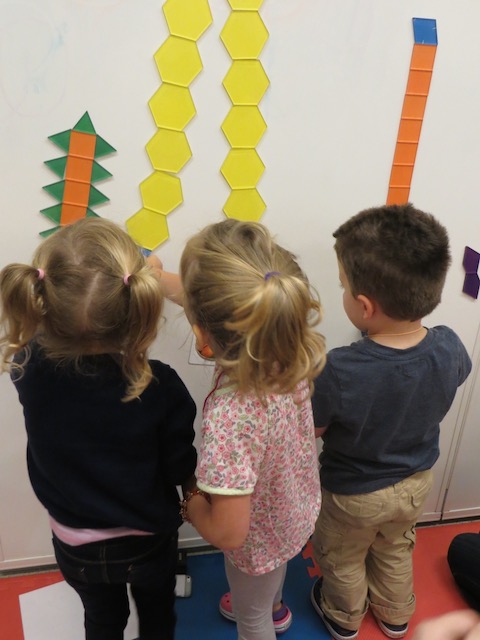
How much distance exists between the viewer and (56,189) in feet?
3.42

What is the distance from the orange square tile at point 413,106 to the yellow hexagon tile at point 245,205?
1.29 feet

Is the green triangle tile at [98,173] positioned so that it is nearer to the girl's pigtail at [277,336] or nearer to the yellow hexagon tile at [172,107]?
the yellow hexagon tile at [172,107]

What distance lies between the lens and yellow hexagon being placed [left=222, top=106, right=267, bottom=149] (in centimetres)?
105

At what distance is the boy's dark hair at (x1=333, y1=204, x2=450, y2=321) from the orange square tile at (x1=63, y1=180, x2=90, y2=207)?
58 centimetres

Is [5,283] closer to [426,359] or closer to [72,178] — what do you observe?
[72,178]

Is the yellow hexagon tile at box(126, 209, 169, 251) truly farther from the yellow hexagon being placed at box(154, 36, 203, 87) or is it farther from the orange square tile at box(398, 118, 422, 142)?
the orange square tile at box(398, 118, 422, 142)

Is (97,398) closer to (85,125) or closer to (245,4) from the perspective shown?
(85,125)

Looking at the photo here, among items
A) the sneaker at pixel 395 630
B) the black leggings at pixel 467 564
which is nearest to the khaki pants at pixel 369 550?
the sneaker at pixel 395 630

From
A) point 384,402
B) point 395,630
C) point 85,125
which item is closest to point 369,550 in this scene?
point 395,630

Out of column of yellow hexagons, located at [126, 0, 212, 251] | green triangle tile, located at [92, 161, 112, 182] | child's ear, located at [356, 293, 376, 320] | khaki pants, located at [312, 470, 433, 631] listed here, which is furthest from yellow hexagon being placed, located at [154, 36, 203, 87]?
khaki pants, located at [312, 470, 433, 631]

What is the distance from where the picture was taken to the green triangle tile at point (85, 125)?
996mm

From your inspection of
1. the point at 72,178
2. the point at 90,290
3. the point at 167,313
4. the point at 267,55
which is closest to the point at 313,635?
the point at 167,313

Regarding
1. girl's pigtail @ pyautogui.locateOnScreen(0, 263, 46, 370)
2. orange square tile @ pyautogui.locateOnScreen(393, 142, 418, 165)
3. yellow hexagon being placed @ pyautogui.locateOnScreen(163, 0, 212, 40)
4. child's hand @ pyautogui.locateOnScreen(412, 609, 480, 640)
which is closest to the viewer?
child's hand @ pyautogui.locateOnScreen(412, 609, 480, 640)

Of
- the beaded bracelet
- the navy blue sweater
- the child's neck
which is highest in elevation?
the child's neck
